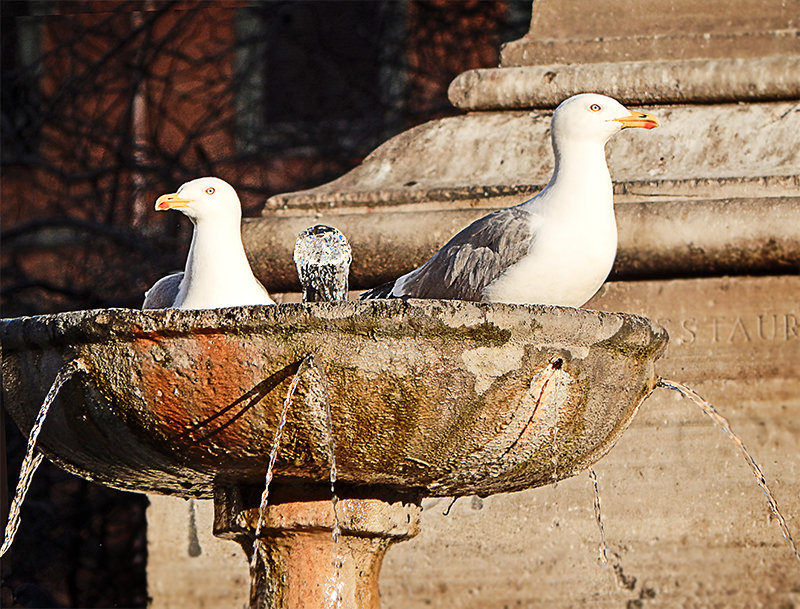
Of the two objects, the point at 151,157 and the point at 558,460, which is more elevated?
the point at 151,157

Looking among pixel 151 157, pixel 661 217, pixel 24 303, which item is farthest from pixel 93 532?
pixel 661 217

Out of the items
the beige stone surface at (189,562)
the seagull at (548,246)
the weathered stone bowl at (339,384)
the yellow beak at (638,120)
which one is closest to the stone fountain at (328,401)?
the weathered stone bowl at (339,384)

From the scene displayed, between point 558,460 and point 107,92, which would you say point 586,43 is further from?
point 107,92

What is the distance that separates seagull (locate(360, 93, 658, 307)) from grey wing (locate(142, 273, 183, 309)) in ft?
1.79

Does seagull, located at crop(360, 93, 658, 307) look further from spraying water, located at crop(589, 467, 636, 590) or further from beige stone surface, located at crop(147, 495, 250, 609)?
beige stone surface, located at crop(147, 495, 250, 609)

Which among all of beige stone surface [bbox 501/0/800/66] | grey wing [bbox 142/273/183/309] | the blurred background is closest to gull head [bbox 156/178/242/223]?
grey wing [bbox 142/273/183/309]

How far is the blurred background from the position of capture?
842cm

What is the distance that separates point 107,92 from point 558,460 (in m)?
6.73

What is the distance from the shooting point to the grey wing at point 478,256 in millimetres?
2973

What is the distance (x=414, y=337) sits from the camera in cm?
229

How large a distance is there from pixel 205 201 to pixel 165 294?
0.32 m

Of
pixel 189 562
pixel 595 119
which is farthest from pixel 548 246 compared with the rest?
pixel 189 562

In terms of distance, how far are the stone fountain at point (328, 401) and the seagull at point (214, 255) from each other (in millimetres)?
435

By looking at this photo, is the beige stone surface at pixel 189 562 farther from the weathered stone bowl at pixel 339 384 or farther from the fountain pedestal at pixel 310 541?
the weathered stone bowl at pixel 339 384
